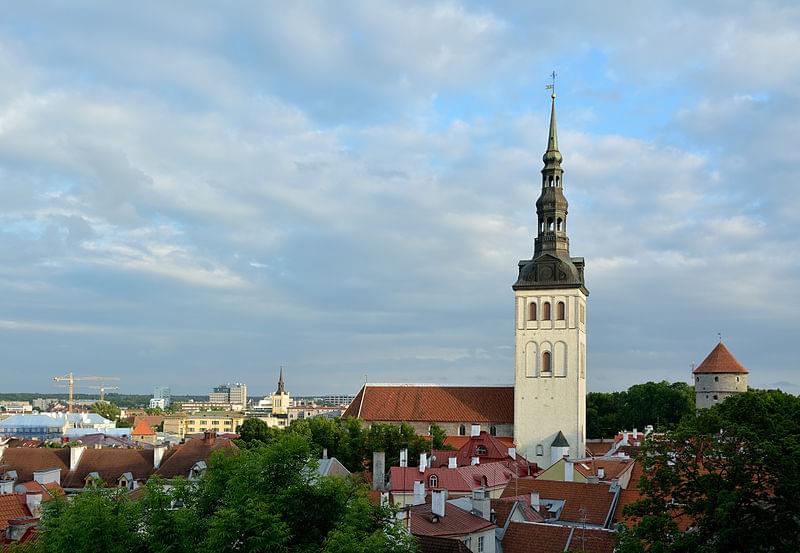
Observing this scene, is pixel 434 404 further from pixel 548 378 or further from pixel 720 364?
pixel 720 364

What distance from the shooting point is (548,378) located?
85.6 m

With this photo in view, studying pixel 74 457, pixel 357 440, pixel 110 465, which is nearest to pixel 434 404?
pixel 357 440

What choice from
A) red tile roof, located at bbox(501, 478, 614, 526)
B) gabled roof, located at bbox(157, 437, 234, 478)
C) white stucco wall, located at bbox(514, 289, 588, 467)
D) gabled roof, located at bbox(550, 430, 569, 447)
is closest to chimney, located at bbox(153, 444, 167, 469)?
gabled roof, located at bbox(157, 437, 234, 478)

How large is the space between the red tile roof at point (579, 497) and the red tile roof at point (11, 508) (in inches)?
1058

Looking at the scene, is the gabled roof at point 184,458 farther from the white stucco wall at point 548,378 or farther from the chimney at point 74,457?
the white stucco wall at point 548,378

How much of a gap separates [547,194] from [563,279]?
9.25 meters

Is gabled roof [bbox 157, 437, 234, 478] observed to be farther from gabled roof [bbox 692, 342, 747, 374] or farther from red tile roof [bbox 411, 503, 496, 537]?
gabled roof [bbox 692, 342, 747, 374]

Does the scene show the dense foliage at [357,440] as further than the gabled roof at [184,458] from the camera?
Yes

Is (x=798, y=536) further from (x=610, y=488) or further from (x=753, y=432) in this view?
(x=610, y=488)

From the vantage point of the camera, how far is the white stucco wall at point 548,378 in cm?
8438

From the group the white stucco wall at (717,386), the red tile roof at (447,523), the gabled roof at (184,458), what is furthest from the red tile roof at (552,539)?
the white stucco wall at (717,386)

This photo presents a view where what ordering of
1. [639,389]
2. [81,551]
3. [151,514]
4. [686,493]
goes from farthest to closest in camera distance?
[639,389] < [686,493] < [151,514] < [81,551]

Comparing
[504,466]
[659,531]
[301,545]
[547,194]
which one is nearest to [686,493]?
[659,531]

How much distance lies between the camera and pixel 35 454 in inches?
2665
